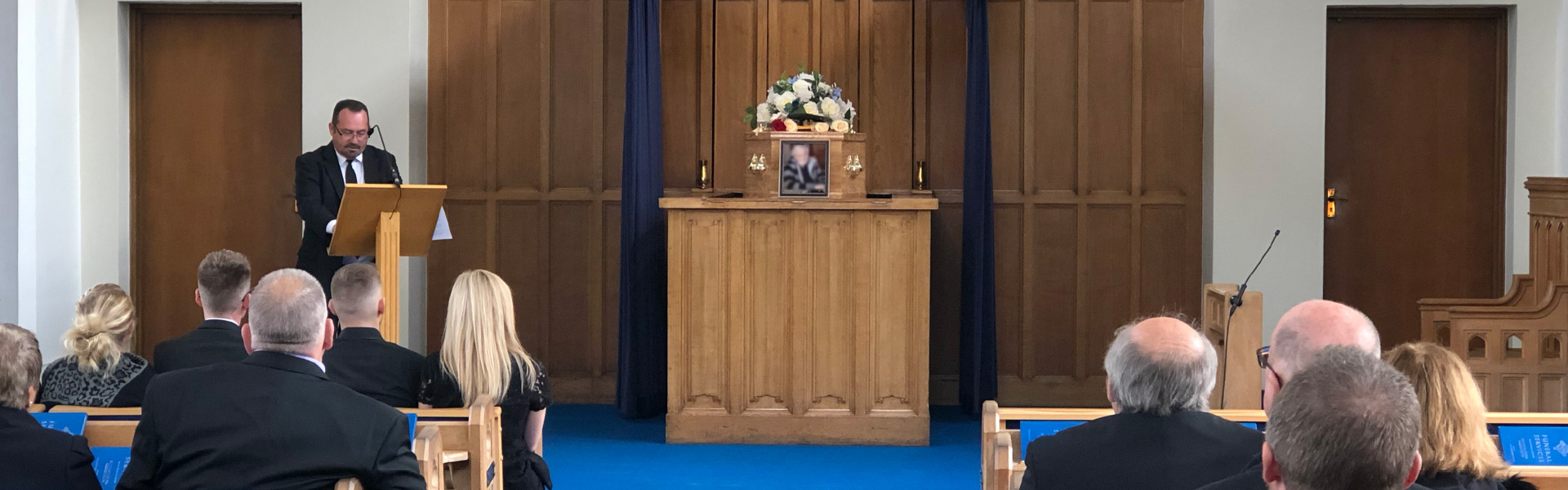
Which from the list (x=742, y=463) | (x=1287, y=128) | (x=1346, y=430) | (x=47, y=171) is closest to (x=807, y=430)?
(x=742, y=463)

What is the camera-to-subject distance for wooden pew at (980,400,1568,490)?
8.48 ft

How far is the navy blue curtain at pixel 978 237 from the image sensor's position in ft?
21.8

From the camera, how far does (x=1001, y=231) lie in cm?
711

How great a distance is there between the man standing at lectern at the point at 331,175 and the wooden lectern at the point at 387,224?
567mm

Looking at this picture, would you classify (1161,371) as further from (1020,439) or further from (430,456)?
(430,456)

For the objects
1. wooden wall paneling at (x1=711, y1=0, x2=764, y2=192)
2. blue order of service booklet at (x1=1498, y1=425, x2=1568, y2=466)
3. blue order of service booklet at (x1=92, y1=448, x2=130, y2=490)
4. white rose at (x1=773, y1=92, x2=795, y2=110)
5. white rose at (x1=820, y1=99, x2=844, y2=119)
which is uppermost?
wooden wall paneling at (x1=711, y1=0, x2=764, y2=192)

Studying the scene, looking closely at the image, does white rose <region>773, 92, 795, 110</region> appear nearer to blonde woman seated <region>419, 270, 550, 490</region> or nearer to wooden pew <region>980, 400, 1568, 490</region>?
blonde woman seated <region>419, 270, 550, 490</region>

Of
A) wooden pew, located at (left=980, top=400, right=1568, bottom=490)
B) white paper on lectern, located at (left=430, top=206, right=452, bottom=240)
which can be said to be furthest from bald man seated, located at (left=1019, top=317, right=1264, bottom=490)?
white paper on lectern, located at (left=430, top=206, right=452, bottom=240)

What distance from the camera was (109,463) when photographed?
291 centimetres

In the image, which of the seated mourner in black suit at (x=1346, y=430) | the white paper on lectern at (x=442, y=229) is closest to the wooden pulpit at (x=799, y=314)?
the white paper on lectern at (x=442, y=229)

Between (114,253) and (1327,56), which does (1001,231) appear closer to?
(1327,56)

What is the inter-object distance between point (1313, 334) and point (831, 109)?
3560 millimetres

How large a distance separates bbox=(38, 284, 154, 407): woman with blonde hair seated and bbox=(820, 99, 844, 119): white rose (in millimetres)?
3162

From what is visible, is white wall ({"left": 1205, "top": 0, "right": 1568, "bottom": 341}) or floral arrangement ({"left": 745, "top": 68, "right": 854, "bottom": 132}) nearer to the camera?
floral arrangement ({"left": 745, "top": 68, "right": 854, "bottom": 132})
